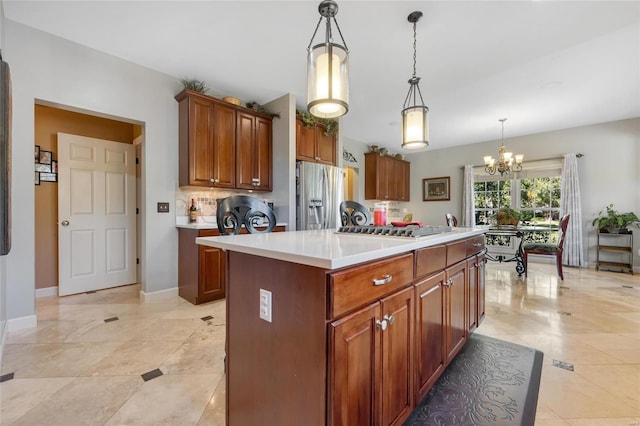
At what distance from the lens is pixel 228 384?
122 centimetres

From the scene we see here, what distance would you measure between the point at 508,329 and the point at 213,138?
11.9ft

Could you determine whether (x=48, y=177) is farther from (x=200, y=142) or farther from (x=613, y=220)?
(x=613, y=220)

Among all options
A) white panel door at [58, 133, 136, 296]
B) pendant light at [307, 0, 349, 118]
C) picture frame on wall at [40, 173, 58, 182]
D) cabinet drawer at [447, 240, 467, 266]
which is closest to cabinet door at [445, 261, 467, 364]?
cabinet drawer at [447, 240, 467, 266]

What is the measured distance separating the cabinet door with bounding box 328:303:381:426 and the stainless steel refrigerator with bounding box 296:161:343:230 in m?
2.85

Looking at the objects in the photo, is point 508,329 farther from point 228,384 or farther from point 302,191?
point 302,191

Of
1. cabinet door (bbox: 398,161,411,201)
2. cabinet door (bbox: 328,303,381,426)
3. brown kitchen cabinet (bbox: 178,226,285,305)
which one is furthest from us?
cabinet door (bbox: 398,161,411,201)

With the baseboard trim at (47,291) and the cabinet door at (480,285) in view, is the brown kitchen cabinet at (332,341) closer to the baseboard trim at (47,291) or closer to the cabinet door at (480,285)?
the cabinet door at (480,285)

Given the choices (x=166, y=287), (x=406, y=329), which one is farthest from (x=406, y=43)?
(x=166, y=287)

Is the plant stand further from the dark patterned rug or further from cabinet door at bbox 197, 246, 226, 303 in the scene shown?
cabinet door at bbox 197, 246, 226, 303

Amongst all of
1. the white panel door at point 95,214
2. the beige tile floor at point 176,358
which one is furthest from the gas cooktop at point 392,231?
the white panel door at point 95,214

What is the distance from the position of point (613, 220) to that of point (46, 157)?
824cm

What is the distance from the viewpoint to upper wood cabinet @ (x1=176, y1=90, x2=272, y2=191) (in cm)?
319

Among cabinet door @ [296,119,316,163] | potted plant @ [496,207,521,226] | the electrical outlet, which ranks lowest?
the electrical outlet

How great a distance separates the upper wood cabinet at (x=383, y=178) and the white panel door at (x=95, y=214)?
441 cm
